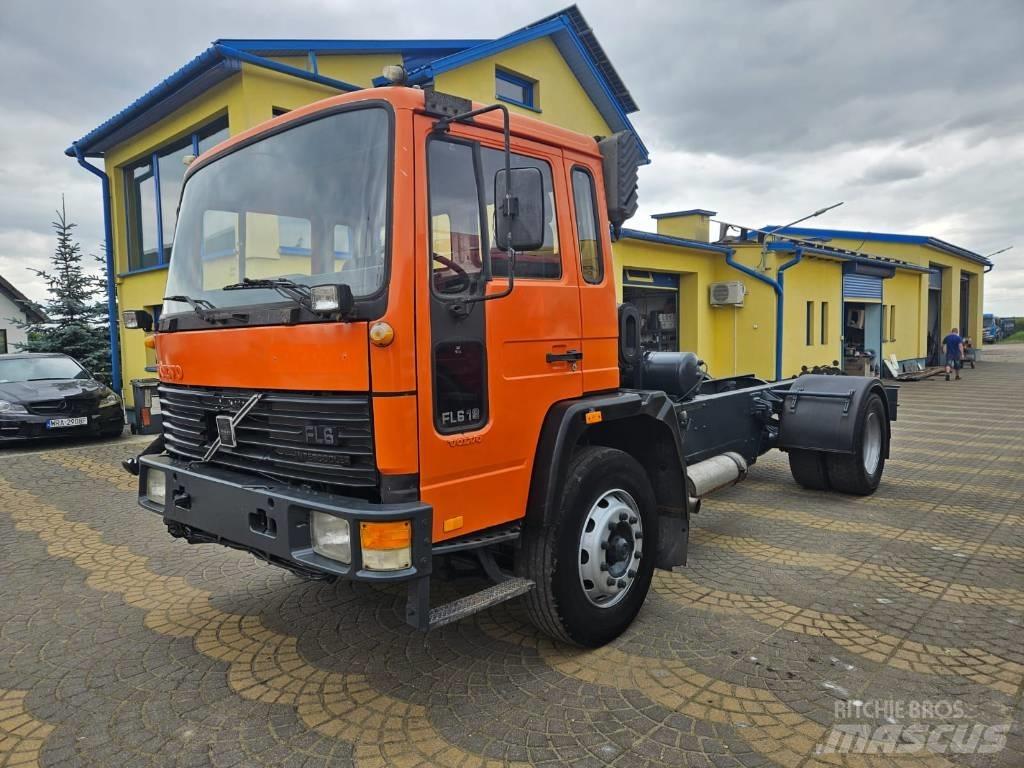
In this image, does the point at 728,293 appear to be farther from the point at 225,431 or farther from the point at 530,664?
the point at 225,431

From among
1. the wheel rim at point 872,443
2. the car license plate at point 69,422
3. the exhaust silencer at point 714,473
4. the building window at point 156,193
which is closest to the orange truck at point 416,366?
the exhaust silencer at point 714,473

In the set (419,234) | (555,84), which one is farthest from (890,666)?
(555,84)

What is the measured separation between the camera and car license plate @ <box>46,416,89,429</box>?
10078 millimetres

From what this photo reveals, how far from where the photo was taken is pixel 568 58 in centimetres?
1590

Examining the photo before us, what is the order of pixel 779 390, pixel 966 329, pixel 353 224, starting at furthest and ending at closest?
1. pixel 966 329
2. pixel 779 390
3. pixel 353 224

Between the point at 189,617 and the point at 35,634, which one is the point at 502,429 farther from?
the point at 35,634

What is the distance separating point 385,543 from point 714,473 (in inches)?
135

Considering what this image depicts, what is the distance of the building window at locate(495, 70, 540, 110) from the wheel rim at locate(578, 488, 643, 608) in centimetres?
1217

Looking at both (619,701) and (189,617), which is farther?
(189,617)

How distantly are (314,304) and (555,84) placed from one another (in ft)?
47.6

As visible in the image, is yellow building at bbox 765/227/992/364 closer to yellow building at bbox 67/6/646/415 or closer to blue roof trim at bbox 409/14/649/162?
blue roof trim at bbox 409/14/649/162

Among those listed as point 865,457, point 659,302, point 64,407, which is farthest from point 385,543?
point 659,302

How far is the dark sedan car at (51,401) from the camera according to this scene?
9938mm

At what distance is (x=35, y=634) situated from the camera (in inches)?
157
